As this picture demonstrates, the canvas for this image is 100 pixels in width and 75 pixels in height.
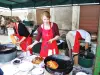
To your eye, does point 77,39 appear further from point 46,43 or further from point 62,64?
point 62,64

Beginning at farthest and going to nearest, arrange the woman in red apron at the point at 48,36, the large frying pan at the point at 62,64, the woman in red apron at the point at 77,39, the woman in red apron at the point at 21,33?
the woman in red apron at the point at 77,39, the woman in red apron at the point at 21,33, the woman in red apron at the point at 48,36, the large frying pan at the point at 62,64

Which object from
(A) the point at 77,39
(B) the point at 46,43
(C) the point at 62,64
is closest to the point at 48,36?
(B) the point at 46,43

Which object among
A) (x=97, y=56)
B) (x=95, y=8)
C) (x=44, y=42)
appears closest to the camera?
(x=97, y=56)

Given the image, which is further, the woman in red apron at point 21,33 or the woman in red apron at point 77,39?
the woman in red apron at point 77,39

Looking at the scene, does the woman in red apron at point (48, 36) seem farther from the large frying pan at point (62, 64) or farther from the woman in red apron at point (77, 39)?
the woman in red apron at point (77, 39)

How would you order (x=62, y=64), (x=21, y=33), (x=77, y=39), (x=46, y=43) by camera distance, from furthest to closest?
(x=77, y=39), (x=21, y=33), (x=46, y=43), (x=62, y=64)

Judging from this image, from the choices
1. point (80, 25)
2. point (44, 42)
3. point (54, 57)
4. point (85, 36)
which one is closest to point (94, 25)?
point (80, 25)

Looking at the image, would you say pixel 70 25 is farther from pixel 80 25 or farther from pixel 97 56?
pixel 97 56

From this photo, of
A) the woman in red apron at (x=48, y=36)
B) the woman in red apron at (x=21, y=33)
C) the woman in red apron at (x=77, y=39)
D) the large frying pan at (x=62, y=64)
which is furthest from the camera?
the woman in red apron at (x=77, y=39)

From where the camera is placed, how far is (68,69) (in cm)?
117

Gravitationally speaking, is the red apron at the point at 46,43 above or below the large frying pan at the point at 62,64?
above

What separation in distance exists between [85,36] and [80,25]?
90.1 inches

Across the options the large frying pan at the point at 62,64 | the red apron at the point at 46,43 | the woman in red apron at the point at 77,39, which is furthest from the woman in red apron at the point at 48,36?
the woman in red apron at the point at 77,39

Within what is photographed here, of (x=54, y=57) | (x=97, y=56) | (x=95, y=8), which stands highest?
(x=95, y=8)
